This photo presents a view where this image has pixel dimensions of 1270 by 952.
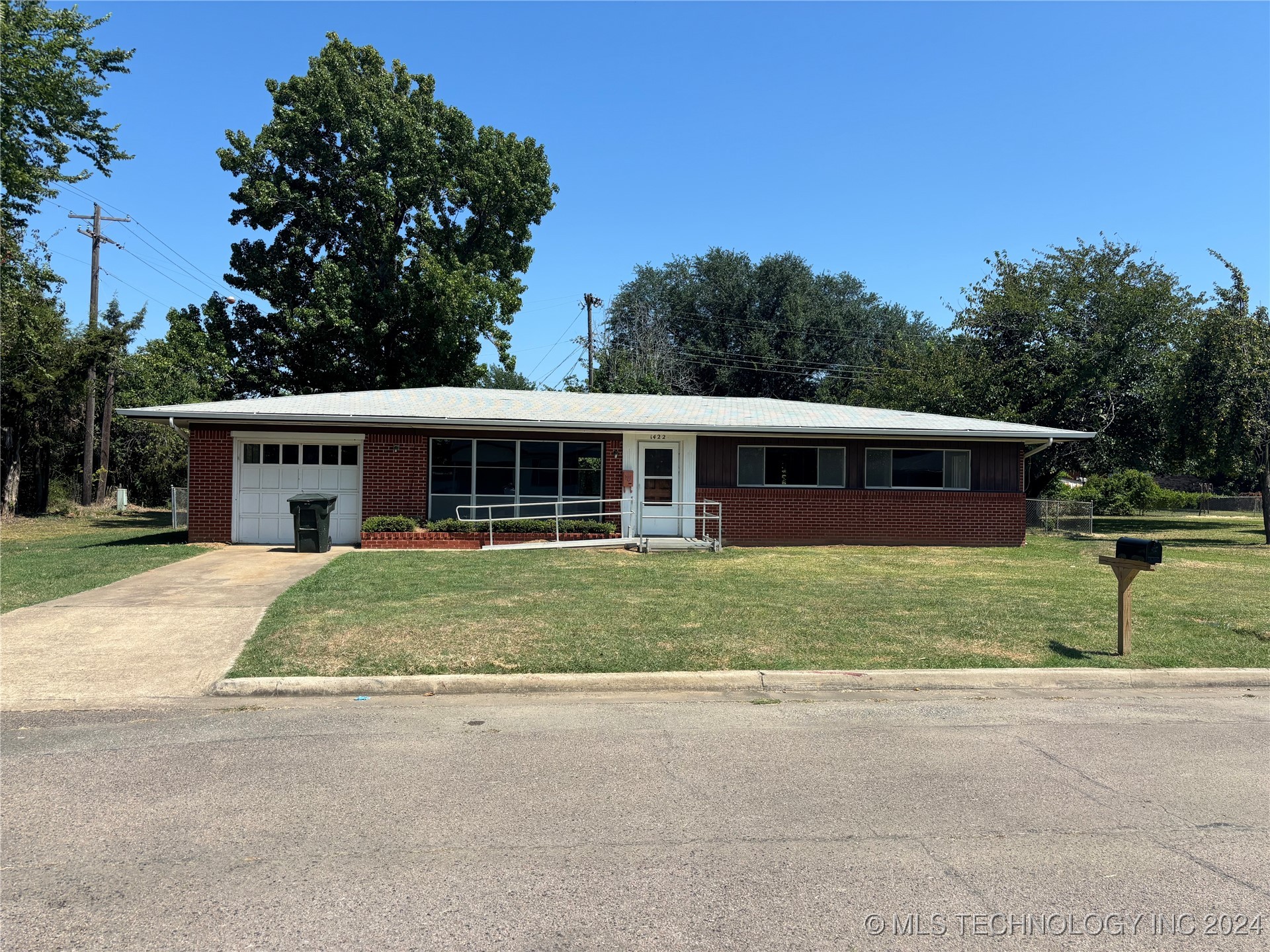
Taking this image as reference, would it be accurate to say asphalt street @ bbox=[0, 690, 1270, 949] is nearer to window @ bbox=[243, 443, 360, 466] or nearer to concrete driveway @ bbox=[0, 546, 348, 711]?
concrete driveway @ bbox=[0, 546, 348, 711]

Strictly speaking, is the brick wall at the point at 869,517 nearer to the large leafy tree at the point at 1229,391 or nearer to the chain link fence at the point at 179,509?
the large leafy tree at the point at 1229,391

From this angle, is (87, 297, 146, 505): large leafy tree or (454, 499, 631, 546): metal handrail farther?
(87, 297, 146, 505): large leafy tree

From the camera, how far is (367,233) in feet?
102

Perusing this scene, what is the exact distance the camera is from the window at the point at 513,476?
18.4 m

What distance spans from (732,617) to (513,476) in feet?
32.8

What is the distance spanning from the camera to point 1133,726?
6215 millimetres

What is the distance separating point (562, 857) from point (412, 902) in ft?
2.33

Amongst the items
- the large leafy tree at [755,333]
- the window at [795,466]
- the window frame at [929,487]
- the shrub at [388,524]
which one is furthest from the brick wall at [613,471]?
the large leafy tree at [755,333]

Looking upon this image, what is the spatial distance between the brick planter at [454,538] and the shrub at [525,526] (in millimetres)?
70

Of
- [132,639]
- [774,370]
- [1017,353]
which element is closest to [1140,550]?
[132,639]

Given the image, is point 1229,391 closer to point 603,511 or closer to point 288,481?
point 603,511

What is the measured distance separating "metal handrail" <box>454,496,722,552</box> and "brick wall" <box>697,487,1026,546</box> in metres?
0.41

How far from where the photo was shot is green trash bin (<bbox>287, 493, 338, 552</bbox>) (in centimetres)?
1597

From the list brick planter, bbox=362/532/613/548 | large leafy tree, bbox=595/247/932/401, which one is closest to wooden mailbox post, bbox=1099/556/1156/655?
brick planter, bbox=362/532/613/548
